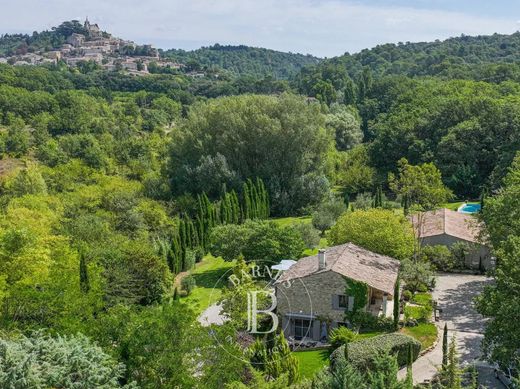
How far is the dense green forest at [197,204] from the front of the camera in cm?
2112

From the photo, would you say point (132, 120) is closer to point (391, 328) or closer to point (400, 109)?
point (400, 109)

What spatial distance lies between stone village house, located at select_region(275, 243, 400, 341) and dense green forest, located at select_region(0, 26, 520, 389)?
267 centimetres

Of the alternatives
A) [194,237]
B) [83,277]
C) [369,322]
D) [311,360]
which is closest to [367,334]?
[369,322]

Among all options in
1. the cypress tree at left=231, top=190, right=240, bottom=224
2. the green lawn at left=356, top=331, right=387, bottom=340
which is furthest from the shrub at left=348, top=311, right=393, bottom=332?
Result: the cypress tree at left=231, top=190, right=240, bottom=224

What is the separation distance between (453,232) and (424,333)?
568 inches

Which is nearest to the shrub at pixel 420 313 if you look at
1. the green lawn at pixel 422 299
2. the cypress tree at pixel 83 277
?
the green lawn at pixel 422 299

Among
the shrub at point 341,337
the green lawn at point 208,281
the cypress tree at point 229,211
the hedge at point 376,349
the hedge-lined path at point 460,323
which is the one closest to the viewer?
the hedge at point 376,349

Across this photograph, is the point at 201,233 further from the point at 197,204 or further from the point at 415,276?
the point at 415,276

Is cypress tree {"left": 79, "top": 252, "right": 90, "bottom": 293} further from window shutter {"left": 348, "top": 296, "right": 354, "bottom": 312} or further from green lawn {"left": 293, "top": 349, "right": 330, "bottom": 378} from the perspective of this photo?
window shutter {"left": 348, "top": 296, "right": 354, "bottom": 312}

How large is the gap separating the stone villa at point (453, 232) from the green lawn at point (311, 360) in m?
15.6

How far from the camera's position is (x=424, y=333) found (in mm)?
29109

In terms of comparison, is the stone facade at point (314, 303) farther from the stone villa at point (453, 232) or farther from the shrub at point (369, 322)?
the stone villa at point (453, 232)

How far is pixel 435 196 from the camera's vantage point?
1639 inches

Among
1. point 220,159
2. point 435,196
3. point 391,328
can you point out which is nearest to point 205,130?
point 220,159
